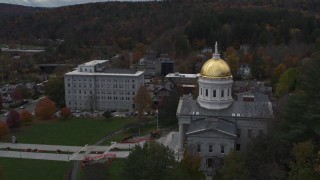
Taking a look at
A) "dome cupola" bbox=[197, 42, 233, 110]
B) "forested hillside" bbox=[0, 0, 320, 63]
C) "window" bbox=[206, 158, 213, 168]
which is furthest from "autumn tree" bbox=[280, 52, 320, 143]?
"forested hillside" bbox=[0, 0, 320, 63]

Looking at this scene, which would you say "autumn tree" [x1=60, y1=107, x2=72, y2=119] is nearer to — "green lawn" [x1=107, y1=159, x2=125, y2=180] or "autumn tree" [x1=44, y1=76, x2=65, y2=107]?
"autumn tree" [x1=44, y1=76, x2=65, y2=107]

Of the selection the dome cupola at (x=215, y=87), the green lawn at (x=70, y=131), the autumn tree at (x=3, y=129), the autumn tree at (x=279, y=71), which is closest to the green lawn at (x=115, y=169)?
the green lawn at (x=70, y=131)

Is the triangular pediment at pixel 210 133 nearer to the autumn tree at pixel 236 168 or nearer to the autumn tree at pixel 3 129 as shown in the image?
the autumn tree at pixel 236 168

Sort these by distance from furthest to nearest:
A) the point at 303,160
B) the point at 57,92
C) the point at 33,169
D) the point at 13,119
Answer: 1. the point at 57,92
2. the point at 13,119
3. the point at 33,169
4. the point at 303,160

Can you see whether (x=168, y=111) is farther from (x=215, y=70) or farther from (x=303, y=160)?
(x=303, y=160)

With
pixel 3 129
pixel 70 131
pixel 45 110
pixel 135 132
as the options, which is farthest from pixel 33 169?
pixel 45 110

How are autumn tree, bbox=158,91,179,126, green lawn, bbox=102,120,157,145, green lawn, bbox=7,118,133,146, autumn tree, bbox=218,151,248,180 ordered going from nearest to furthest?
autumn tree, bbox=218,151,248,180 → green lawn, bbox=7,118,133,146 → green lawn, bbox=102,120,157,145 → autumn tree, bbox=158,91,179,126
